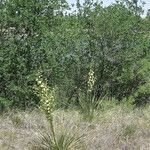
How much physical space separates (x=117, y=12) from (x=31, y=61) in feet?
8.68

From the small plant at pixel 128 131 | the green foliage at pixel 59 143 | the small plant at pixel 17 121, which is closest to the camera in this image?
the green foliage at pixel 59 143

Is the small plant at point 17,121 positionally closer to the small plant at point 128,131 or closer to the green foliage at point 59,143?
the green foliage at point 59,143

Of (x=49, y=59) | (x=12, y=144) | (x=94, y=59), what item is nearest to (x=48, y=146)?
(x=12, y=144)

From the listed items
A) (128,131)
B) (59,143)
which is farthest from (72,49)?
(59,143)

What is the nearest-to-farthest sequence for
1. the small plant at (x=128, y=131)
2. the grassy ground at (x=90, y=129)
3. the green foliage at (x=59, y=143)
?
the green foliage at (x=59, y=143) < the grassy ground at (x=90, y=129) < the small plant at (x=128, y=131)

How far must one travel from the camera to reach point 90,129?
9.70 m

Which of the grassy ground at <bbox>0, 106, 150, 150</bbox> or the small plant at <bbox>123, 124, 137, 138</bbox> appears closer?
the grassy ground at <bbox>0, 106, 150, 150</bbox>

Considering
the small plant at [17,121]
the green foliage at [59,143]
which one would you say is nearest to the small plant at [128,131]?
the green foliage at [59,143]

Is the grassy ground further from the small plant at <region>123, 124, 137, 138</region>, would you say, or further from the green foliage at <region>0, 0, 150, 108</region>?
the green foliage at <region>0, 0, 150, 108</region>

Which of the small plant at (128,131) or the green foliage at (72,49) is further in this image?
the green foliage at (72,49)

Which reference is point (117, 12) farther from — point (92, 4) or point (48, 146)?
point (48, 146)

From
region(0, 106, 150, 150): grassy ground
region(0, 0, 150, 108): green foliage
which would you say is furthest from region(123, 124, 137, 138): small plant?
region(0, 0, 150, 108): green foliage

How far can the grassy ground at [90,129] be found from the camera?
8.64 metres

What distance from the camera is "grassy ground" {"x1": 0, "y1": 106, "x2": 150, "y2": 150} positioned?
340 inches
